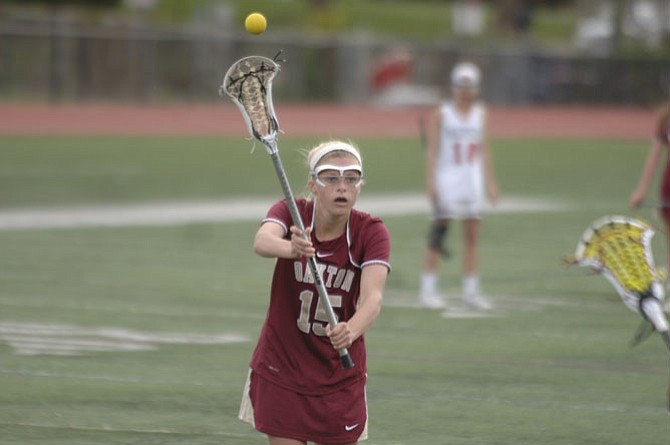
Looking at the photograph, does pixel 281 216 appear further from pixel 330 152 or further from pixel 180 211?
pixel 180 211

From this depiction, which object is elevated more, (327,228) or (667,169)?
(327,228)

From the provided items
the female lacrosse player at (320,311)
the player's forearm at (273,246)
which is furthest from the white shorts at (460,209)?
the player's forearm at (273,246)

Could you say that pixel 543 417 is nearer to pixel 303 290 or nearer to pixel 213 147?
pixel 303 290

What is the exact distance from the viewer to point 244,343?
1101 cm

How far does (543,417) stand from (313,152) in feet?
9.98

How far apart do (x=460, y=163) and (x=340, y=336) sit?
700 centimetres

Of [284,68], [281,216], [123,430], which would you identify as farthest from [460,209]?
[284,68]

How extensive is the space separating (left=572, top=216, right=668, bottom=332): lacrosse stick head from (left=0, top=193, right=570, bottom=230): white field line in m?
11.5

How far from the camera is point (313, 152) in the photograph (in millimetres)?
6473

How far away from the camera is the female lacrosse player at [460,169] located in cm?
1280

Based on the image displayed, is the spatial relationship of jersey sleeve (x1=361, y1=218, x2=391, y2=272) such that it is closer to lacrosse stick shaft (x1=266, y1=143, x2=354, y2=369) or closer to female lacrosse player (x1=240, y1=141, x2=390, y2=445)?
female lacrosse player (x1=240, y1=141, x2=390, y2=445)

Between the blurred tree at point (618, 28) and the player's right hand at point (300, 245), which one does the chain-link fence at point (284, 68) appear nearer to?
the blurred tree at point (618, 28)

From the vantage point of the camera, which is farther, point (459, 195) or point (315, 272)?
point (459, 195)

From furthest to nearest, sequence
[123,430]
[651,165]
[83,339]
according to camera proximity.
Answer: [651,165]
[83,339]
[123,430]
